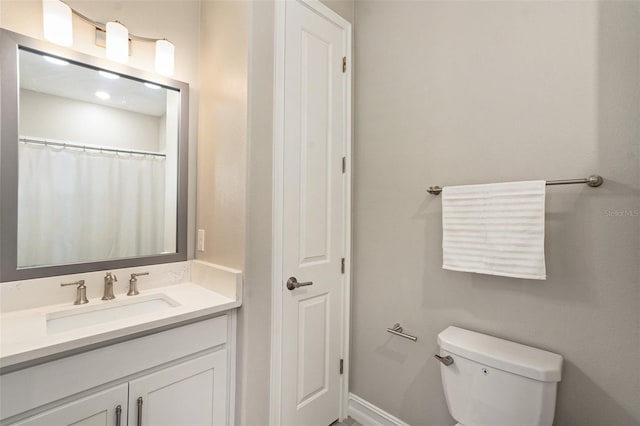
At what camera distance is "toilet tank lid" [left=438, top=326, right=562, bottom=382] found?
1076 millimetres

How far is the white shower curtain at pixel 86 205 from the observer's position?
4.17ft

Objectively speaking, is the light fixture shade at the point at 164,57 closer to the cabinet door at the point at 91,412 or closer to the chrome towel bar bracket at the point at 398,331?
the cabinet door at the point at 91,412

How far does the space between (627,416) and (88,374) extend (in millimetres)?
1917

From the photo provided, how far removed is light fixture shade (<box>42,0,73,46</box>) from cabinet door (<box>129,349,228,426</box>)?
1.47 meters

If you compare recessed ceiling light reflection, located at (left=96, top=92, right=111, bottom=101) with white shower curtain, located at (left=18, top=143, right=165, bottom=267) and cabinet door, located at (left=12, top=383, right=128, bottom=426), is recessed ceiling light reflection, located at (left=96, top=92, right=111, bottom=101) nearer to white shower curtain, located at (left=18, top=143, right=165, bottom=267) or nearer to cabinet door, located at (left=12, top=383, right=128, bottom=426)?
white shower curtain, located at (left=18, top=143, right=165, bottom=267)

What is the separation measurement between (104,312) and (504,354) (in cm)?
174

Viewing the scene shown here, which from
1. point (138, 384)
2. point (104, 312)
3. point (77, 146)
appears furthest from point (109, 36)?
point (138, 384)

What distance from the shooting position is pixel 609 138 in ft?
3.58

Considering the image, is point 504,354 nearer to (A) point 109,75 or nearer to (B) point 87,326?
(B) point 87,326

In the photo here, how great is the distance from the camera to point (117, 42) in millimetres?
1426

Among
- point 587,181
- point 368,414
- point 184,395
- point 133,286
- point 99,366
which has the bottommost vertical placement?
point 368,414

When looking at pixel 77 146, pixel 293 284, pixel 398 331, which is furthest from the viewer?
pixel 398 331


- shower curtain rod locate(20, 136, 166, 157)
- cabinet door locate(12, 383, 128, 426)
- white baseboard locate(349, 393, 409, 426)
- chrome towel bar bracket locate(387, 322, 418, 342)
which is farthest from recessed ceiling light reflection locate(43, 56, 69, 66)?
white baseboard locate(349, 393, 409, 426)

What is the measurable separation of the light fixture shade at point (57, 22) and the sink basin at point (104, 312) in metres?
1.18
